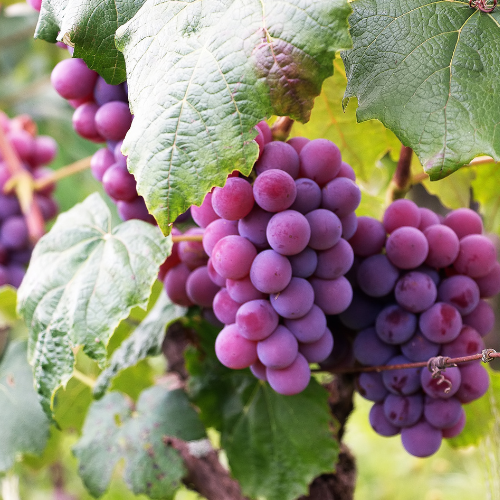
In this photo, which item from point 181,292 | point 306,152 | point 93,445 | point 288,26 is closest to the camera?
point 288,26

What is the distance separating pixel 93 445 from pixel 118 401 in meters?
0.09

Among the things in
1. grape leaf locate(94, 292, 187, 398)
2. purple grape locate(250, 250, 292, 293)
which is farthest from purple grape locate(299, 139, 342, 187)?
grape leaf locate(94, 292, 187, 398)

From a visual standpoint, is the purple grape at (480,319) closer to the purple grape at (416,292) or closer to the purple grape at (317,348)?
the purple grape at (416,292)

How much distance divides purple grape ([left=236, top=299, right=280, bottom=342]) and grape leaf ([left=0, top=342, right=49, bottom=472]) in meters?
0.54

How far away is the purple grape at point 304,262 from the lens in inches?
23.5

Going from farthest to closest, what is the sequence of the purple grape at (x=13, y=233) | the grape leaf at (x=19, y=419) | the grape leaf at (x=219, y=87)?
the purple grape at (x=13, y=233)
the grape leaf at (x=19, y=419)
the grape leaf at (x=219, y=87)

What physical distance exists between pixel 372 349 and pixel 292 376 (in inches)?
5.3

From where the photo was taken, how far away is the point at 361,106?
528mm

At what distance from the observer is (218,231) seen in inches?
24.1

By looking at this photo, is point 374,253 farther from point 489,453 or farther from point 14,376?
point 14,376

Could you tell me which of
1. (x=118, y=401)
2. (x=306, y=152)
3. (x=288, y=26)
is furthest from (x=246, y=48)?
(x=118, y=401)

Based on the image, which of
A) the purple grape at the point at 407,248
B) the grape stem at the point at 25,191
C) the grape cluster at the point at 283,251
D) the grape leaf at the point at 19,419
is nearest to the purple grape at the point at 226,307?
the grape cluster at the point at 283,251

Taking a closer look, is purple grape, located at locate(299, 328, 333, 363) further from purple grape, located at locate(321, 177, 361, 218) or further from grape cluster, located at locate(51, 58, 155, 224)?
grape cluster, located at locate(51, 58, 155, 224)

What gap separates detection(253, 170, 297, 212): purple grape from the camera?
560 mm
